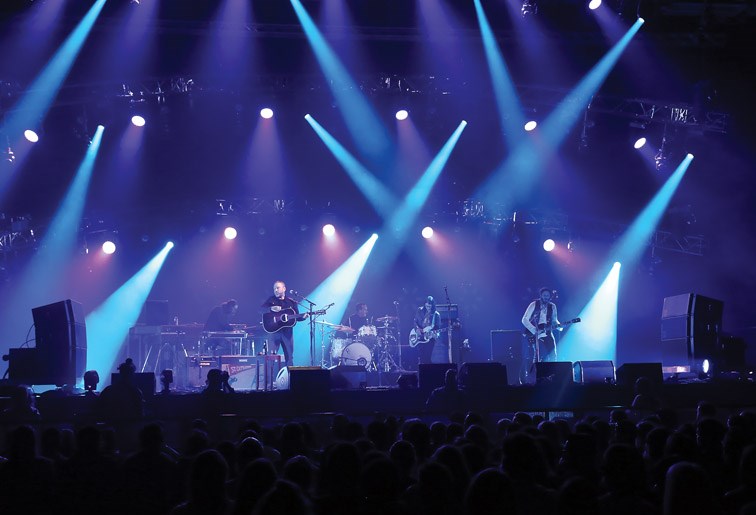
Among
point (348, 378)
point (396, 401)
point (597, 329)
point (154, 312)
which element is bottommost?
point (396, 401)

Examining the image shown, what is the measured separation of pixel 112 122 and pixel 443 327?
339 inches

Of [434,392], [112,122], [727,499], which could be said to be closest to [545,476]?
[727,499]

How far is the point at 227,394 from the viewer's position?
10.0m

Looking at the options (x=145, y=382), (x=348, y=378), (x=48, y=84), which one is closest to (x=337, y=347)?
(x=348, y=378)

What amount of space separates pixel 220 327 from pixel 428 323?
4.77m

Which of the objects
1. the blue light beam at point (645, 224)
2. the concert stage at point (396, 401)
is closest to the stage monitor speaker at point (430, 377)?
the concert stage at point (396, 401)

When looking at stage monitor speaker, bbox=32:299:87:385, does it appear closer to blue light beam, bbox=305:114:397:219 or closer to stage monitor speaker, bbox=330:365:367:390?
stage monitor speaker, bbox=330:365:367:390

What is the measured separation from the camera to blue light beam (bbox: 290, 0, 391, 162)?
1495cm

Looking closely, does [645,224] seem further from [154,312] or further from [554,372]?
[154,312]

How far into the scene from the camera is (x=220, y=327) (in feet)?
53.4

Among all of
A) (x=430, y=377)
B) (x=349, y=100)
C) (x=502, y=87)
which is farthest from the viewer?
(x=349, y=100)

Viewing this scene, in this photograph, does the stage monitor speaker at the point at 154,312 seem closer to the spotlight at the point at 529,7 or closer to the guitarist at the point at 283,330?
the guitarist at the point at 283,330

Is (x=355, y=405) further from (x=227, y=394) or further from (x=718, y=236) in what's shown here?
(x=718, y=236)

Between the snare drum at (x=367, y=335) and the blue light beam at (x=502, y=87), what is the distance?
584cm
